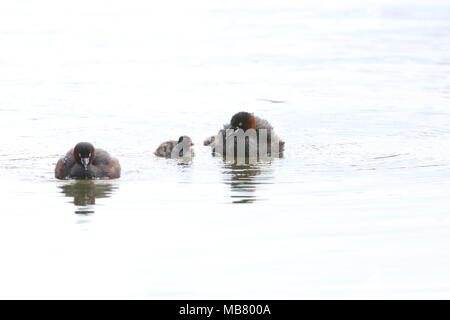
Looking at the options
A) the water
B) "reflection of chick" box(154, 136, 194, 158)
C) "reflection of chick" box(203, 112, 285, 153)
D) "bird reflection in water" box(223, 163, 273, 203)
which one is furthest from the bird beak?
"reflection of chick" box(203, 112, 285, 153)

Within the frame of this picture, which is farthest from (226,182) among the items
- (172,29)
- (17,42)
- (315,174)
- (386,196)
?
(172,29)

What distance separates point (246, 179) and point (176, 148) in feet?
5.60

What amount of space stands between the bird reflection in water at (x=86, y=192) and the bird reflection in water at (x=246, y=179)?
1387mm

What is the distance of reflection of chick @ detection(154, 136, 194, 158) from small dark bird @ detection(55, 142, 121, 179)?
171cm

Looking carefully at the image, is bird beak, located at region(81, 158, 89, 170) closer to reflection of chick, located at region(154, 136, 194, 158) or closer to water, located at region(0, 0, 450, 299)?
water, located at region(0, 0, 450, 299)

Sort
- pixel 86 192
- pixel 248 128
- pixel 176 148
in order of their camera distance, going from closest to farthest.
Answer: pixel 86 192 < pixel 176 148 < pixel 248 128

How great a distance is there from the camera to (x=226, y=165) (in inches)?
618

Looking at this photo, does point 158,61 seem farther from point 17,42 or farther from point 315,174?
point 315,174

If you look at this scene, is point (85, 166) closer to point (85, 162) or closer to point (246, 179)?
point (85, 162)

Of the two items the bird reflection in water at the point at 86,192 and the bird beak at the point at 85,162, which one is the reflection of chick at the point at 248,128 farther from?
the bird reflection in water at the point at 86,192

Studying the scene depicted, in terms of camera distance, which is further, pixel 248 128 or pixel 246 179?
pixel 248 128

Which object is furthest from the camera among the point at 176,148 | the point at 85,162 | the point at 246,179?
the point at 176,148

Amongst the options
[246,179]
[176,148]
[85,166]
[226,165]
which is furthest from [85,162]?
[226,165]

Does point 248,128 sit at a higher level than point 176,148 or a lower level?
higher
